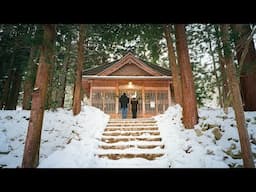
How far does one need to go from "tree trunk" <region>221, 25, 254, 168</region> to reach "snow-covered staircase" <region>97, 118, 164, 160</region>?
2003mm

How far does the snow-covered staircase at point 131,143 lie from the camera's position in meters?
5.24

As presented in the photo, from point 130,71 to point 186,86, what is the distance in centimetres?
818

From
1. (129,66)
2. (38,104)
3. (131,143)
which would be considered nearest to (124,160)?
(131,143)

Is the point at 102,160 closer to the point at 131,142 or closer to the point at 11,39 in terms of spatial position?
the point at 131,142

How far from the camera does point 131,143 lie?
592 centimetres

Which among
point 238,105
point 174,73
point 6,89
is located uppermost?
point 174,73

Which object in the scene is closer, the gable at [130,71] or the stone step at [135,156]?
the stone step at [135,156]

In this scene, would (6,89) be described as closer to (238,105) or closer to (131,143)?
(131,143)

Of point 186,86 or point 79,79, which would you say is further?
point 79,79

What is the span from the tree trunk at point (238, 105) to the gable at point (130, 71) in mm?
10201

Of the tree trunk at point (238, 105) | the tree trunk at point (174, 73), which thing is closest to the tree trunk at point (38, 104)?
the tree trunk at point (238, 105)

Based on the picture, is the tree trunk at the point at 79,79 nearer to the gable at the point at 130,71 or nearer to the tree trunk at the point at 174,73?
the tree trunk at the point at 174,73
